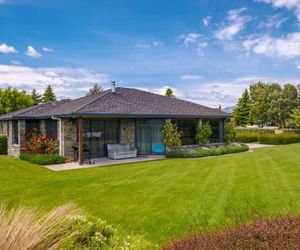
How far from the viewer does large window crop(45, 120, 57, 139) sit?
1973 cm

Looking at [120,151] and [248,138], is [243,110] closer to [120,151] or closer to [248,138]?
[248,138]

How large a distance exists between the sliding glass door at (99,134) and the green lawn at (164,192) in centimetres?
412

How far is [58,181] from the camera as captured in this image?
11742 mm

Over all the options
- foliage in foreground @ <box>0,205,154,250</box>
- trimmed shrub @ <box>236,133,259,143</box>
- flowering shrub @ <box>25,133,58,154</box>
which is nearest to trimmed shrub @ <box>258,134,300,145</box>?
trimmed shrub @ <box>236,133,259,143</box>

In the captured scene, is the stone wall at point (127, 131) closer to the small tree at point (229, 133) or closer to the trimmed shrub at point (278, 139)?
the small tree at point (229, 133)

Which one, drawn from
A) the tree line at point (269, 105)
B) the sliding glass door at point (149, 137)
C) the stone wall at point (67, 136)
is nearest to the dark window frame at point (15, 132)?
the stone wall at point (67, 136)

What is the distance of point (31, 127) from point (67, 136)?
15.3ft

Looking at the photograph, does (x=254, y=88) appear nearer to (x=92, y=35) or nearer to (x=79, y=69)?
(x=79, y=69)

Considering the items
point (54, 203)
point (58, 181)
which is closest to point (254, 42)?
point (58, 181)

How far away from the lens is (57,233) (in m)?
3.94

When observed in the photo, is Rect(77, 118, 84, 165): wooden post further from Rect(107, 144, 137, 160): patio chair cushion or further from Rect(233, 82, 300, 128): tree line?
Rect(233, 82, 300, 128): tree line

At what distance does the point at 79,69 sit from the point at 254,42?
1534 centimetres

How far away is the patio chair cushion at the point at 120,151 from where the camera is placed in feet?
60.1

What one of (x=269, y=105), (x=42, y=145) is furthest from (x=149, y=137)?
(x=269, y=105)
